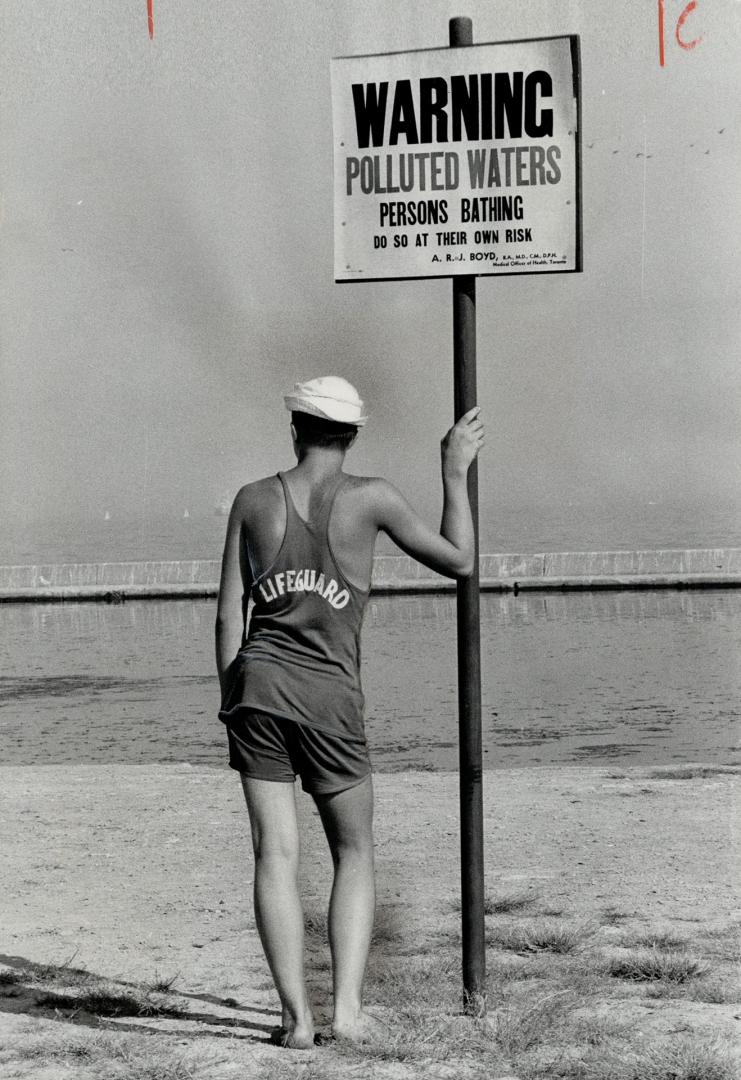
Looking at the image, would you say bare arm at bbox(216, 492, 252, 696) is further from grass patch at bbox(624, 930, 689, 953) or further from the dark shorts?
grass patch at bbox(624, 930, 689, 953)

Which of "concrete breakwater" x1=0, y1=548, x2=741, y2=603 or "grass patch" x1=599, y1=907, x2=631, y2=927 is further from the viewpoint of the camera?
"concrete breakwater" x1=0, y1=548, x2=741, y2=603

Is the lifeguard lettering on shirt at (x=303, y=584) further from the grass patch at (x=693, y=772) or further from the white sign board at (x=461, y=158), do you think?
the grass patch at (x=693, y=772)

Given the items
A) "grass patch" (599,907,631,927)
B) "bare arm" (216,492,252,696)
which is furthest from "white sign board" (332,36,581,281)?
"grass patch" (599,907,631,927)

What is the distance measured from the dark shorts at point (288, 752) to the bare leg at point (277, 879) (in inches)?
1.8

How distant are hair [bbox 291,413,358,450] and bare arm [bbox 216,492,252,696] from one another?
24 cm

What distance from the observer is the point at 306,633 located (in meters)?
4.18

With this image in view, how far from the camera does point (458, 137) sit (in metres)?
4.51

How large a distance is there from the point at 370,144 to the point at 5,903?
3451 mm

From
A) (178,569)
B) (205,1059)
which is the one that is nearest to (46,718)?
(205,1059)

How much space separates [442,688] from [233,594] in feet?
44.8

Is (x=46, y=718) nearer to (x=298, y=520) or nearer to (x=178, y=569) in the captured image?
(x=298, y=520)

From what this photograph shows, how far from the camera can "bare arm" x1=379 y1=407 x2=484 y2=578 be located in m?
4.23

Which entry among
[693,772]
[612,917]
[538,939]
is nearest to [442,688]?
[693,772]

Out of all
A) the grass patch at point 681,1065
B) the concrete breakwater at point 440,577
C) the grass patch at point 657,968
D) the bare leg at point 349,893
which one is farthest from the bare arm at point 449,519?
the concrete breakwater at point 440,577
